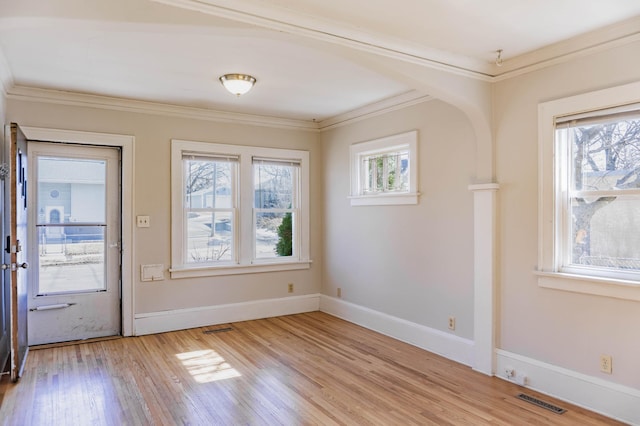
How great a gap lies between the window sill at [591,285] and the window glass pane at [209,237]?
3432mm

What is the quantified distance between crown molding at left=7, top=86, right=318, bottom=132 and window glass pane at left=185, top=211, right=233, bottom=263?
1.14 m

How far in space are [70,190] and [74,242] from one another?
1.76 feet

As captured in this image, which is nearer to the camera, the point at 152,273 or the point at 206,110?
the point at 152,273

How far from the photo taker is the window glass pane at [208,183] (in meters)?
5.00

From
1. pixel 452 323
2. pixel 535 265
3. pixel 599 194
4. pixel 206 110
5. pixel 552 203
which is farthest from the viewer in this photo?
pixel 206 110

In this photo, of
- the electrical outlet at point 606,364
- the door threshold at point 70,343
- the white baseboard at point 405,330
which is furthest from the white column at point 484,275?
the door threshold at point 70,343

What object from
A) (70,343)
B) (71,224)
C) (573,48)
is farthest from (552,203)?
(70,343)

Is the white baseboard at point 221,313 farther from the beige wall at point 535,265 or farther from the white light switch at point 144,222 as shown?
the beige wall at point 535,265

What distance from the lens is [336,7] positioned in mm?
2438

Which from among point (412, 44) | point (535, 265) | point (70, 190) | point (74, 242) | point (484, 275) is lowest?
point (484, 275)

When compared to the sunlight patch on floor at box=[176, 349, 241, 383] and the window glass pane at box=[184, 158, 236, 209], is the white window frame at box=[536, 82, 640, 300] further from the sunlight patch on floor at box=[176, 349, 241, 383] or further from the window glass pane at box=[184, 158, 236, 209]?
the window glass pane at box=[184, 158, 236, 209]

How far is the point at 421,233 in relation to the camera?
424 centimetres

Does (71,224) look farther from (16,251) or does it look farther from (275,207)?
(275,207)

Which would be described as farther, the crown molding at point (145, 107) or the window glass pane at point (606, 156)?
the crown molding at point (145, 107)
